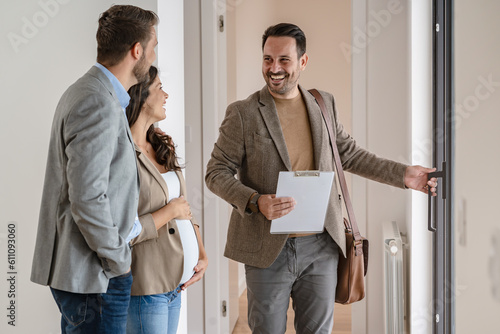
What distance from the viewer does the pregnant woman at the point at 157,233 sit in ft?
5.76

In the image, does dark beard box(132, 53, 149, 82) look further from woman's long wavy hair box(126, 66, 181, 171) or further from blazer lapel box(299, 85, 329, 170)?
blazer lapel box(299, 85, 329, 170)

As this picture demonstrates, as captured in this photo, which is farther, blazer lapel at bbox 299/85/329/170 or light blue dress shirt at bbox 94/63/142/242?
blazer lapel at bbox 299/85/329/170

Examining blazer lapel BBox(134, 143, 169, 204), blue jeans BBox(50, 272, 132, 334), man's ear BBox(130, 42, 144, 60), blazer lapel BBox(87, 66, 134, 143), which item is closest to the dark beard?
man's ear BBox(130, 42, 144, 60)

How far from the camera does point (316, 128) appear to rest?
2027 millimetres

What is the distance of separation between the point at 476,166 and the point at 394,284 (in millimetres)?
1287

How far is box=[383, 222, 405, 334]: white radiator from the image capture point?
2619 mm

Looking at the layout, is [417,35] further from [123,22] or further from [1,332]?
[1,332]

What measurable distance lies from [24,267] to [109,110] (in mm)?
1079

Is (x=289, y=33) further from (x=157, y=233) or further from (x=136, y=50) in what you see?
(x=157, y=233)

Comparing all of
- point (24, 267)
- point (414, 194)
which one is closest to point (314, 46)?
point (414, 194)

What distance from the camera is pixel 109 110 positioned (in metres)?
1.32

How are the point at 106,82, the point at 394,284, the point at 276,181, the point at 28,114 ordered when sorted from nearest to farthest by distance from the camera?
1. the point at 106,82
2. the point at 276,181
3. the point at 28,114
4. the point at 394,284

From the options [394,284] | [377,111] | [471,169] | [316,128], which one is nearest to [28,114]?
[316,128]

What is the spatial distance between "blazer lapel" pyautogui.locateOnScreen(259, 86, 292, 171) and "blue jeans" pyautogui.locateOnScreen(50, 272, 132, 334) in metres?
0.78
